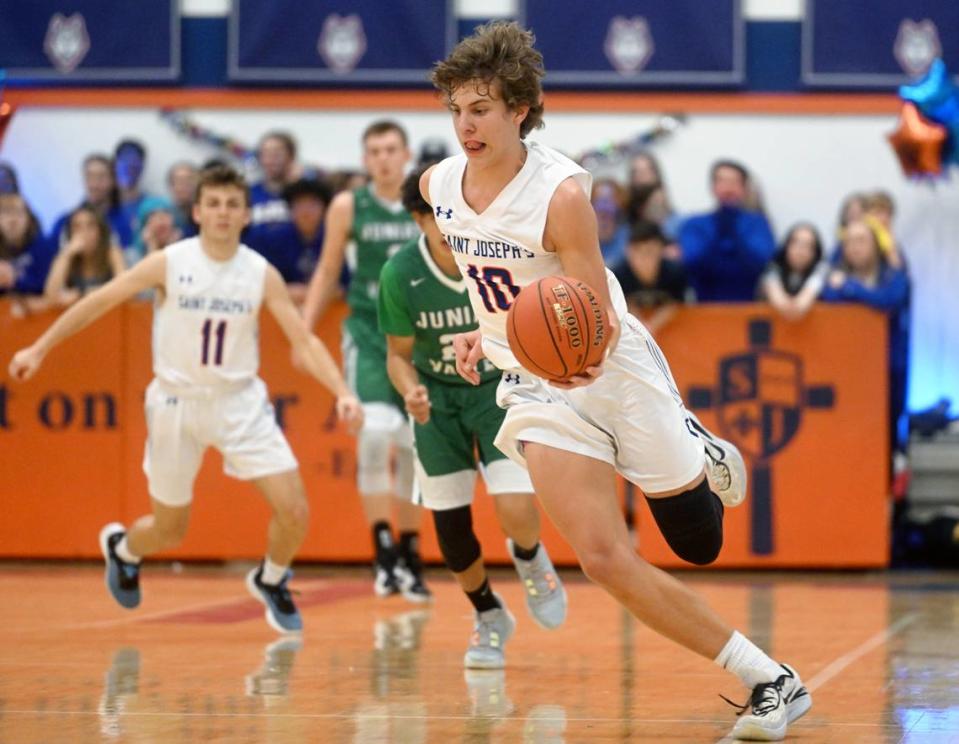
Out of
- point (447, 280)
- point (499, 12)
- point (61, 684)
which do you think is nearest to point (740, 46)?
point (499, 12)

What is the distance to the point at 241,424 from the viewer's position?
7332 mm

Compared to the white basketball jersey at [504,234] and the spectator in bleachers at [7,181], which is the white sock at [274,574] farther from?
the spectator in bleachers at [7,181]

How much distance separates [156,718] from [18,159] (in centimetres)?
854

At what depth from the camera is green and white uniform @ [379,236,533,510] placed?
6414 mm

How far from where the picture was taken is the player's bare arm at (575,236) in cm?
473

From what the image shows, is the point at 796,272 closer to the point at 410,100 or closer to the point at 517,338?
the point at 410,100

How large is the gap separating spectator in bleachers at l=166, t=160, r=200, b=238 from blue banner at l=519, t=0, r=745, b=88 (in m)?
2.83

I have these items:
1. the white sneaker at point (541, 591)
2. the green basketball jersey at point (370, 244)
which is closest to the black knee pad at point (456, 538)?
the white sneaker at point (541, 591)

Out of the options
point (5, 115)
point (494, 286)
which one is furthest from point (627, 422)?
point (5, 115)

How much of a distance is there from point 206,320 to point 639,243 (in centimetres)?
327

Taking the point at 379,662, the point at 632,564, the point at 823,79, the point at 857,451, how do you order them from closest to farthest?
1. the point at 632,564
2. the point at 379,662
3. the point at 857,451
4. the point at 823,79

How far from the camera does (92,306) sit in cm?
714

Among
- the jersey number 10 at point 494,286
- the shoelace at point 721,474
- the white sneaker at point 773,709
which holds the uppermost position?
the jersey number 10 at point 494,286

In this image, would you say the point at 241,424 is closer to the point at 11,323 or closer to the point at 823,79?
the point at 11,323
